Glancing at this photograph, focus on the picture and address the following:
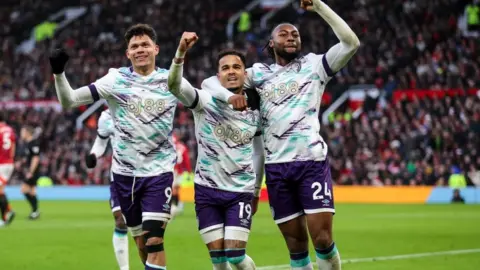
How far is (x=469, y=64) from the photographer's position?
33125 millimetres

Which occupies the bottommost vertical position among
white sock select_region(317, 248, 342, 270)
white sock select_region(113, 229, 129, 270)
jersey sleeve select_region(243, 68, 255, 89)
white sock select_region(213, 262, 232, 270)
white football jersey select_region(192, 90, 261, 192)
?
white sock select_region(113, 229, 129, 270)

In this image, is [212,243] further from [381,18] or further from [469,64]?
[381,18]

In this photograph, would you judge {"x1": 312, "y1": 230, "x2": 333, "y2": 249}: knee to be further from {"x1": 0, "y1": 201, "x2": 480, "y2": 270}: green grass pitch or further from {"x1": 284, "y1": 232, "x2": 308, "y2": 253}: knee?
{"x1": 0, "y1": 201, "x2": 480, "y2": 270}: green grass pitch

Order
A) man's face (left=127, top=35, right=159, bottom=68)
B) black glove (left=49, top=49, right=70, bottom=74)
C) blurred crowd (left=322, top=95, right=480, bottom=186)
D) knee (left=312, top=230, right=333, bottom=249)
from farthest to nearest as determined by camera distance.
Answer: blurred crowd (left=322, top=95, right=480, bottom=186)
man's face (left=127, top=35, right=159, bottom=68)
knee (left=312, top=230, right=333, bottom=249)
black glove (left=49, top=49, right=70, bottom=74)

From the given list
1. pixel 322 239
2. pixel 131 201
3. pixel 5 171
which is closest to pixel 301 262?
pixel 322 239

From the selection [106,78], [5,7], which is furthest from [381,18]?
[106,78]

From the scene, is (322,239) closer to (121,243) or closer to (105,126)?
(121,243)

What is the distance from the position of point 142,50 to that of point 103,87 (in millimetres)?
504

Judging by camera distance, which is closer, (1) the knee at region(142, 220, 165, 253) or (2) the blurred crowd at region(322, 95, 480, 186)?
(1) the knee at region(142, 220, 165, 253)

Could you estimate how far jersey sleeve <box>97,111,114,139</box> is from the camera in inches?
484

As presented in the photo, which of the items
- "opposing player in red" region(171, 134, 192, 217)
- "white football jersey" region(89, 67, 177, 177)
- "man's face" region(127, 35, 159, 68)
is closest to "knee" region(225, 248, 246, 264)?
"white football jersey" region(89, 67, 177, 177)

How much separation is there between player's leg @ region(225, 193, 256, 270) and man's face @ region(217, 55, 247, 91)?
989mm

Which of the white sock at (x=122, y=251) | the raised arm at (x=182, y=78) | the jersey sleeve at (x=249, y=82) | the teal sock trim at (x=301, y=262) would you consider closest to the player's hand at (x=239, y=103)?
the raised arm at (x=182, y=78)

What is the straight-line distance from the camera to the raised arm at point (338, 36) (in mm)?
8555
